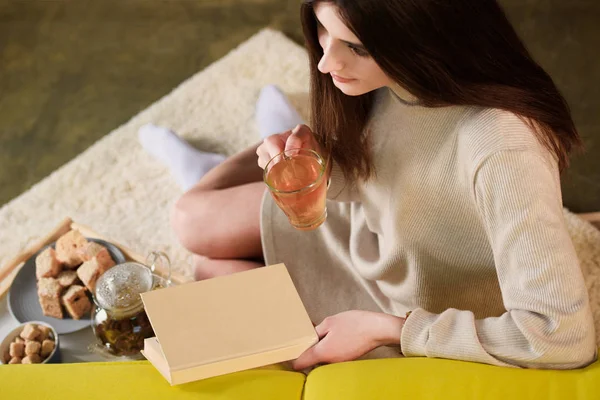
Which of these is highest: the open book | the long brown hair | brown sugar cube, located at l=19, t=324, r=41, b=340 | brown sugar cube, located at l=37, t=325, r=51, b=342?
the long brown hair

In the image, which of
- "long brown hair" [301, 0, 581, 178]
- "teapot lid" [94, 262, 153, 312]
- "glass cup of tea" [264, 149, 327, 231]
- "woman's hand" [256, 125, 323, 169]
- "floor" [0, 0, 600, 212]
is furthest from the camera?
"floor" [0, 0, 600, 212]

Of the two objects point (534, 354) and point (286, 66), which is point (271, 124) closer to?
point (286, 66)

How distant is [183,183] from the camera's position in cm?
192

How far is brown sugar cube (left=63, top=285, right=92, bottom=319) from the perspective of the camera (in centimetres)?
149

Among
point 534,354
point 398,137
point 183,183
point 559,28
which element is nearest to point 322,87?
point 398,137

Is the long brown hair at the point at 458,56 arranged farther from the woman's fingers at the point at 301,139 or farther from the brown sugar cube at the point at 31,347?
the brown sugar cube at the point at 31,347

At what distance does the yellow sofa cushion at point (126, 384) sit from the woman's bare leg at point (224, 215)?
19.5 inches

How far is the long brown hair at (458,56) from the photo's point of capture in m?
0.90

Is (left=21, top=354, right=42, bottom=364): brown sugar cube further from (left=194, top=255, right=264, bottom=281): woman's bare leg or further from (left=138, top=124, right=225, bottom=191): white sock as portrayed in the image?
(left=138, top=124, right=225, bottom=191): white sock

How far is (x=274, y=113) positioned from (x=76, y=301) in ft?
2.76

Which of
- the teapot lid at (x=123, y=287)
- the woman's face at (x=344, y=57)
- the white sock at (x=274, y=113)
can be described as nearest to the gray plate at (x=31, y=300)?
the teapot lid at (x=123, y=287)

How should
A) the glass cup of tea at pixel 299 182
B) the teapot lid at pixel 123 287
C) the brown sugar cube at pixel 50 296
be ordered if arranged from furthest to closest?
1. the brown sugar cube at pixel 50 296
2. the teapot lid at pixel 123 287
3. the glass cup of tea at pixel 299 182

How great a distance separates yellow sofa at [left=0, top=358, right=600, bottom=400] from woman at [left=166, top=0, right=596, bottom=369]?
4cm

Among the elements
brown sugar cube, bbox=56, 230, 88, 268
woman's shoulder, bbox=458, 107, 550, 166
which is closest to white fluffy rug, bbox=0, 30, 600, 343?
brown sugar cube, bbox=56, 230, 88, 268
